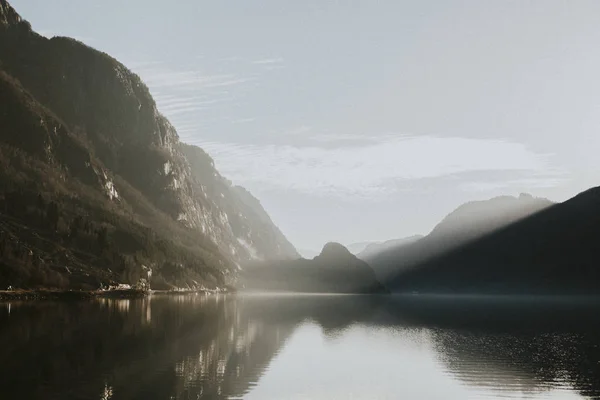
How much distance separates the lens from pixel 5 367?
68.2 meters

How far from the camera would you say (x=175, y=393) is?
59.1 meters

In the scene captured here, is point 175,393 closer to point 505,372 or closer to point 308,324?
point 505,372

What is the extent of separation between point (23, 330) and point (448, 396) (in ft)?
256

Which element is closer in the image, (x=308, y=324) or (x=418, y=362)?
(x=418, y=362)

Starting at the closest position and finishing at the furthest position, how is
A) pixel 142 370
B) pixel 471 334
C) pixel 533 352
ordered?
pixel 142 370
pixel 533 352
pixel 471 334

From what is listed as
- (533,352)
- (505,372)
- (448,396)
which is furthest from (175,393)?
(533,352)

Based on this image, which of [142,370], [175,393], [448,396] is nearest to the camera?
[175,393]

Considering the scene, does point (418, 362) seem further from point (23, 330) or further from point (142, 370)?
point (23, 330)

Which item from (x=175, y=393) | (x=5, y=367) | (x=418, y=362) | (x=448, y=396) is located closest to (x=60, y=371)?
(x=5, y=367)

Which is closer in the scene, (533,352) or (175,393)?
(175,393)

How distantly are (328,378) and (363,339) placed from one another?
55812 mm

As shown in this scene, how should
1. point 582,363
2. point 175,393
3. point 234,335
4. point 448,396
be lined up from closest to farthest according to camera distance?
point 175,393, point 448,396, point 582,363, point 234,335

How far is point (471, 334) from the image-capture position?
477ft


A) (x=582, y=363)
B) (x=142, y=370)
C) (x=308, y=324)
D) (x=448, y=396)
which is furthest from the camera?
(x=308, y=324)
